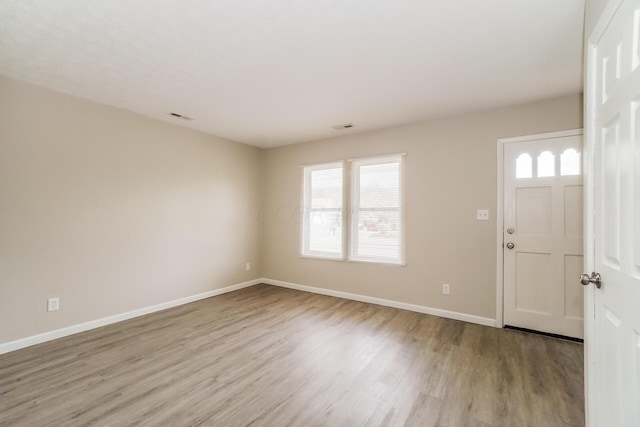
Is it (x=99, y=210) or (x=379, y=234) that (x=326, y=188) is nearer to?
(x=379, y=234)

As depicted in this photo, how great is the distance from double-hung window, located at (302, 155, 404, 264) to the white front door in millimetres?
2439

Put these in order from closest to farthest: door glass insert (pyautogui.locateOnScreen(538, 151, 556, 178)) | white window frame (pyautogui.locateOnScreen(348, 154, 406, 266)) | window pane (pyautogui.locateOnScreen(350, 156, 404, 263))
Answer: door glass insert (pyautogui.locateOnScreen(538, 151, 556, 178)), white window frame (pyautogui.locateOnScreen(348, 154, 406, 266)), window pane (pyautogui.locateOnScreen(350, 156, 404, 263))

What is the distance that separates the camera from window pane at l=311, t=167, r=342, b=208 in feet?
14.7

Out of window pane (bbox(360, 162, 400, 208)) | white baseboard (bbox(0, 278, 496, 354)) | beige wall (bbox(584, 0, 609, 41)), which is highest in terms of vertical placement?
beige wall (bbox(584, 0, 609, 41))

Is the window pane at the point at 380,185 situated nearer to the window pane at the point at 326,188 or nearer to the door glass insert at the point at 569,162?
the window pane at the point at 326,188

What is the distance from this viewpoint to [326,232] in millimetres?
4586

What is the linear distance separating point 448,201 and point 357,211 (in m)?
1.30

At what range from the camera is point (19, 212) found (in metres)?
2.62

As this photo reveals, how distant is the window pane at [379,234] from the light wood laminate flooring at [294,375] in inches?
38.9

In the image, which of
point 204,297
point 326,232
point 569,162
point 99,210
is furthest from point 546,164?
point 99,210

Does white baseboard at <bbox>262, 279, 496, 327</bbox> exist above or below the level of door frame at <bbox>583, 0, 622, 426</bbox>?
below

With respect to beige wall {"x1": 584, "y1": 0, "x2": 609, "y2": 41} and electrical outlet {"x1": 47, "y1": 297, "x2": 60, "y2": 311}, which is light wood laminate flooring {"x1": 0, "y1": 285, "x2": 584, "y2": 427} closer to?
electrical outlet {"x1": 47, "y1": 297, "x2": 60, "y2": 311}

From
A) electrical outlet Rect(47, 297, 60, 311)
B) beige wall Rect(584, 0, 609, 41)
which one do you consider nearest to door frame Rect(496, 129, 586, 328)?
beige wall Rect(584, 0, 609, 41)

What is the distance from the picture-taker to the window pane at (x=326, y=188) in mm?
4469
